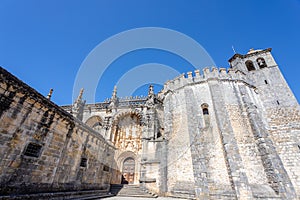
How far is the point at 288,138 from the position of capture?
32.5 feet

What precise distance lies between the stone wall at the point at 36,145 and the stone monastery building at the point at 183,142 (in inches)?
1.2

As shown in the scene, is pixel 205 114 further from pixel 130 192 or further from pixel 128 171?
pixel 128 171

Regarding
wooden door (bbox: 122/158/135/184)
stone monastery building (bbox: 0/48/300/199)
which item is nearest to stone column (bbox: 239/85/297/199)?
stone monastery building (bbox: 0/48/300/199)

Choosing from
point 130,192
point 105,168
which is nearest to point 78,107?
point 105,168

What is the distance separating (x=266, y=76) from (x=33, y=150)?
17.7 meters

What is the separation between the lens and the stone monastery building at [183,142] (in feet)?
17.0

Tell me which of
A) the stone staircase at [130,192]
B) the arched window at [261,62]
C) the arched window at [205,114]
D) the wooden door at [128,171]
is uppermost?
the arched window at [261,62]

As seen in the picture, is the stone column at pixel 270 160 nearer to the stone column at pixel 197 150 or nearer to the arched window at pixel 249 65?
the stone column at pixel 197 150

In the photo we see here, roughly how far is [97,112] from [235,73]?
15552 millimetres

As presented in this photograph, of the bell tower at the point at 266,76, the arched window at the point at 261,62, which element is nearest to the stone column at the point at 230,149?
the bell tower at the point at 266,76

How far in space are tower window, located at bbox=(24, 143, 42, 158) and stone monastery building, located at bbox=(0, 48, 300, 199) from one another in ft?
0.12

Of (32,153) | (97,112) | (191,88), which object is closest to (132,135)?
(97,112)

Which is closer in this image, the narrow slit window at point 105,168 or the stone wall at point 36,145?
the stone wall at point 36,145

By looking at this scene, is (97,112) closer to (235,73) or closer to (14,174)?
(14,174)
